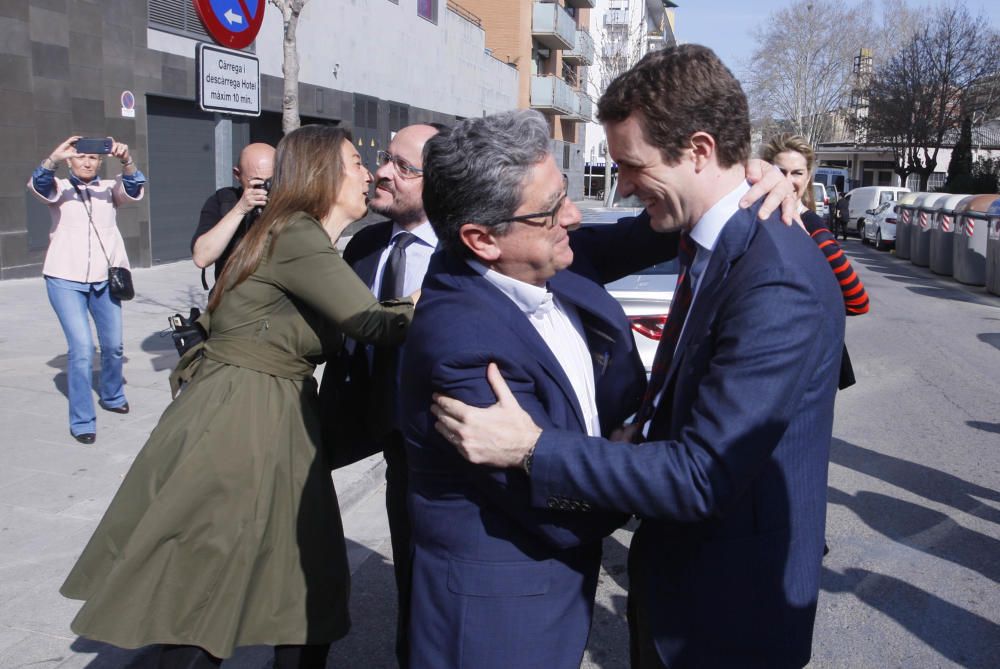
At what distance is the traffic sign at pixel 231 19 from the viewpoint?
5152mm

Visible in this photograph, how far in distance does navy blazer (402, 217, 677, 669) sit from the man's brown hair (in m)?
0.47

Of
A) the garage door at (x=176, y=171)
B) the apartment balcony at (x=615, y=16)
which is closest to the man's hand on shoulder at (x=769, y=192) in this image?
the garage door at (x=176, y=171)

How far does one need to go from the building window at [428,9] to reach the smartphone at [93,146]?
788 inches

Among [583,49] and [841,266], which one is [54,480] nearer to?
[841,266]

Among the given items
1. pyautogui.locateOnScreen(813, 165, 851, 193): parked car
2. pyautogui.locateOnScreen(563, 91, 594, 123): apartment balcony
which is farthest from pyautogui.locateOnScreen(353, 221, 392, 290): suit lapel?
pyautogui.locateOnScreen(563, 91, 594, 123): apartment balcony

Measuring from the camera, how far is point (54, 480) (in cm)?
532

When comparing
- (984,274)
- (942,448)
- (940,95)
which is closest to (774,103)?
(940,95)

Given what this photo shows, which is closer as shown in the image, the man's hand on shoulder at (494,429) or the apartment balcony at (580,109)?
the man's hand on shoulder at (494,429)

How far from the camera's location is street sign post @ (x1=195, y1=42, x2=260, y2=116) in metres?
5.21

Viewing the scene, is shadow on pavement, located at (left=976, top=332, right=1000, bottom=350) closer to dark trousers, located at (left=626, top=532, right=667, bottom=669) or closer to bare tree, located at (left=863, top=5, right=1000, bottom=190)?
dark trousers, located at (left=626, top=532, right=667, bottom=669)

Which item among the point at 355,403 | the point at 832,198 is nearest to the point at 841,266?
the point at 355,403

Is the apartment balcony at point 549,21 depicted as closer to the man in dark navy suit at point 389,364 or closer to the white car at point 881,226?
the white car at point 881,226

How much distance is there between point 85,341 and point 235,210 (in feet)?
9.20

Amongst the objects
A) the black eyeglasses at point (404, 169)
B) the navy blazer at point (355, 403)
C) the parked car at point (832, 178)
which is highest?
the parked car at point (832, 178)
